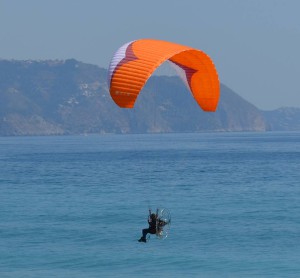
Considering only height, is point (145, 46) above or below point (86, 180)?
below

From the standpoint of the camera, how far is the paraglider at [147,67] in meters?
35.4

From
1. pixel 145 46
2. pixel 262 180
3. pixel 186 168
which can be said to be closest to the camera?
pixel 145 46

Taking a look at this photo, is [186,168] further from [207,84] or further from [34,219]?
[207,84]

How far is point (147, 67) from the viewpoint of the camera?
35.4 meters

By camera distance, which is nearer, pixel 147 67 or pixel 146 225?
pixel 147 67

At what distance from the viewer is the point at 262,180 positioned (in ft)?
303

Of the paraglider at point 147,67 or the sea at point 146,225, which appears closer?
the paraglider at point 147,67

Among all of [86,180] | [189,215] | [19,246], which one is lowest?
[19,246]

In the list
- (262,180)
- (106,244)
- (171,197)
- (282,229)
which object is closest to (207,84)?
(106,244)

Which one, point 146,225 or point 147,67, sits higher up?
point 147,67

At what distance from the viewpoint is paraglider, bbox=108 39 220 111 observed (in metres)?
35.4

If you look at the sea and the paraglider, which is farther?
the sea

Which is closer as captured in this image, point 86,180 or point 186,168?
point 86,180

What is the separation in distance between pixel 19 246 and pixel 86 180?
43.2 m
